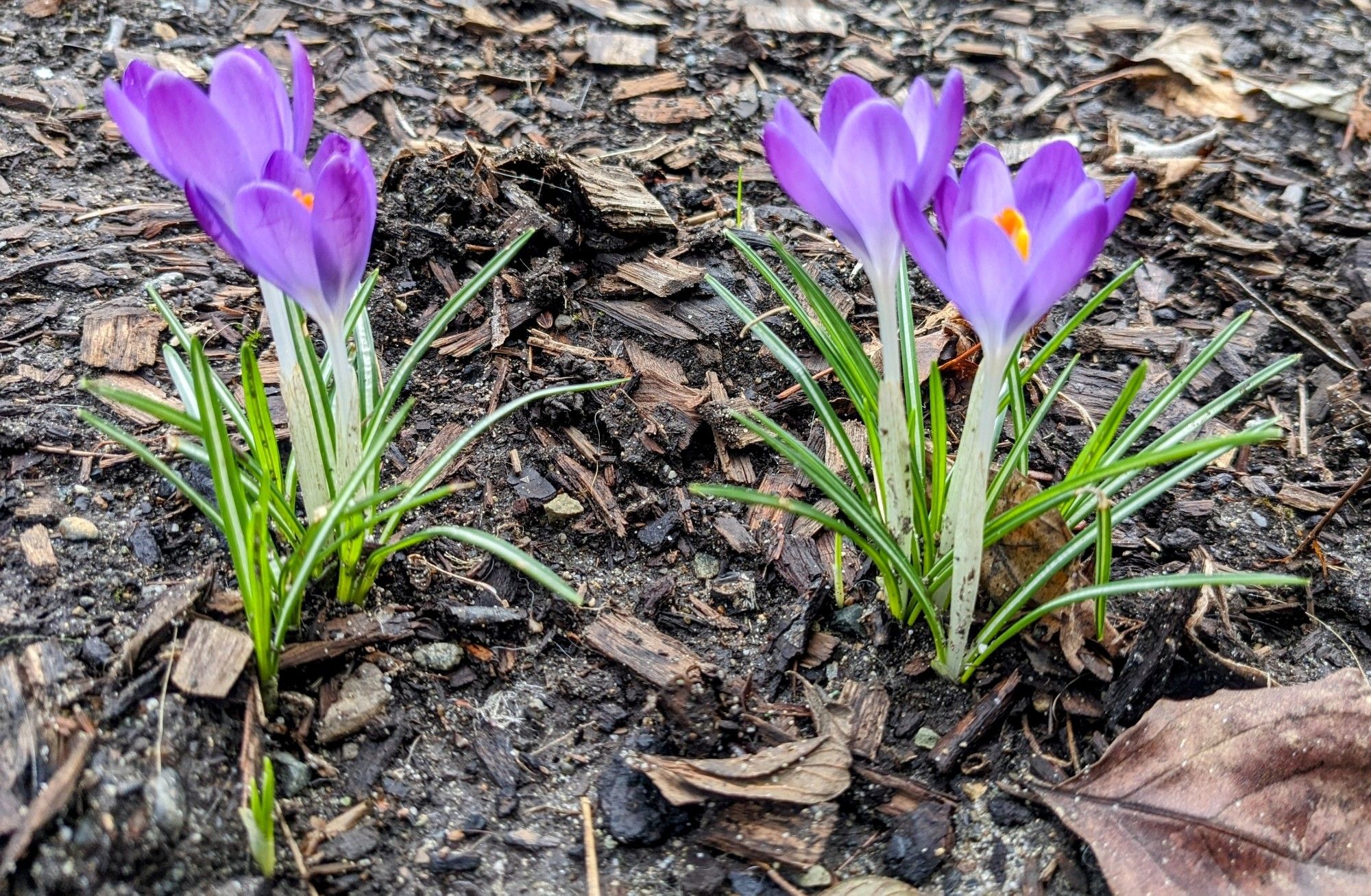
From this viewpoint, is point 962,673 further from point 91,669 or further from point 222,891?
point 91,669

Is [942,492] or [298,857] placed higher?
[942,492]

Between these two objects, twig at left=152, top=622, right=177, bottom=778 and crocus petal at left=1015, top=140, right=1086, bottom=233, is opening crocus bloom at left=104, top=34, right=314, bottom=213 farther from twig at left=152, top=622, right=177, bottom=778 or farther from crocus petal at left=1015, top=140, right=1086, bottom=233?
crocus petal at left=1015, top=140, right=1086, bottom=233

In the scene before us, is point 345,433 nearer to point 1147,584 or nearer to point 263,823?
point 263,823

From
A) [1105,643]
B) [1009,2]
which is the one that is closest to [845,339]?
[1105,643]

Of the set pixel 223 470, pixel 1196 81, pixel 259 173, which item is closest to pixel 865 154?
pixel 259 173

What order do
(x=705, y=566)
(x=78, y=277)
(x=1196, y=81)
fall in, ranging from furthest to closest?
(x=1196, y=81)
(x=78, y=277)
(x=705, y=566)

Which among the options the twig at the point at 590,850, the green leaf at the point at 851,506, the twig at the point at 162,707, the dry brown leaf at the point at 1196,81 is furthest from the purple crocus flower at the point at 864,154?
the dry brown leaf at the point at 1196,81
